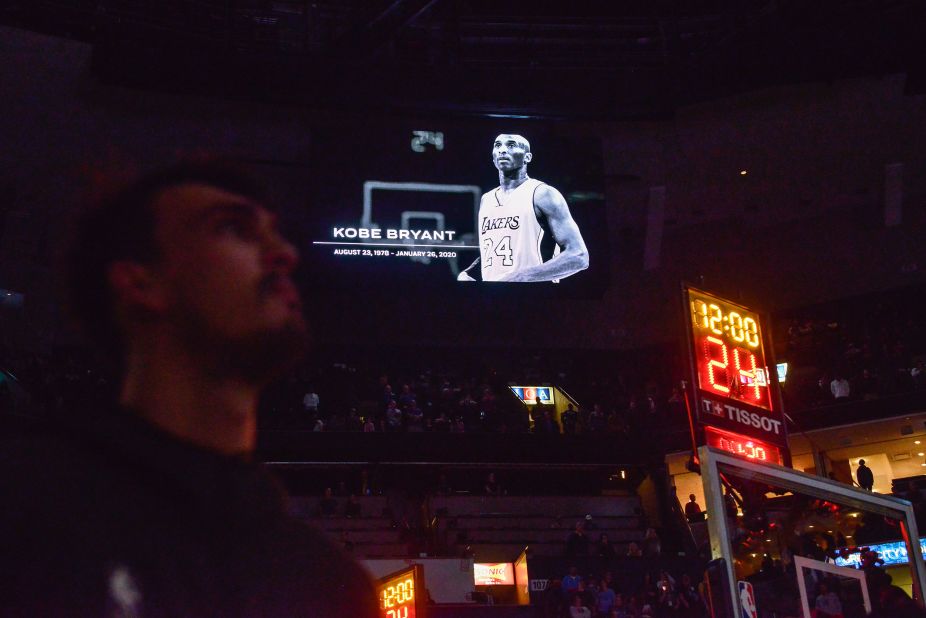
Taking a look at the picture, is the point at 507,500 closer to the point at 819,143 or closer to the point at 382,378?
the point at 382,378

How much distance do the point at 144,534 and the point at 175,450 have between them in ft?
Answer: 0.38

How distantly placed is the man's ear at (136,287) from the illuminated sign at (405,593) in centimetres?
641

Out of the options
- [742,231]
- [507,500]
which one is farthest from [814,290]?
[507,500]

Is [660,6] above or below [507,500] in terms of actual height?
above

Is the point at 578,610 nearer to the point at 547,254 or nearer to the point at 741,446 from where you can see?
the point at 741,446

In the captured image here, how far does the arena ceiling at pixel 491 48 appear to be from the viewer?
765 inches

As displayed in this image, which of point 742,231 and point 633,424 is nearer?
point 633,424

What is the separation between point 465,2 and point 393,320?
1004 cm

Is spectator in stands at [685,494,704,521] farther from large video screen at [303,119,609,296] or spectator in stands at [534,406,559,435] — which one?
large video screen at [303,119,609,296]

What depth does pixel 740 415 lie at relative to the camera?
888cm

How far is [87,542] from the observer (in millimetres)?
907

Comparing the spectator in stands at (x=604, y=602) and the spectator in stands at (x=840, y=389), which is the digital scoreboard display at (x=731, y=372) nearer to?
the spectator in stands at (x=604, y=602)

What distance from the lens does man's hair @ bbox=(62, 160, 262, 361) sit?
122 cm

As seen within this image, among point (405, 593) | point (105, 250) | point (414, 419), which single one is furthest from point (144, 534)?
point (414, 419)
